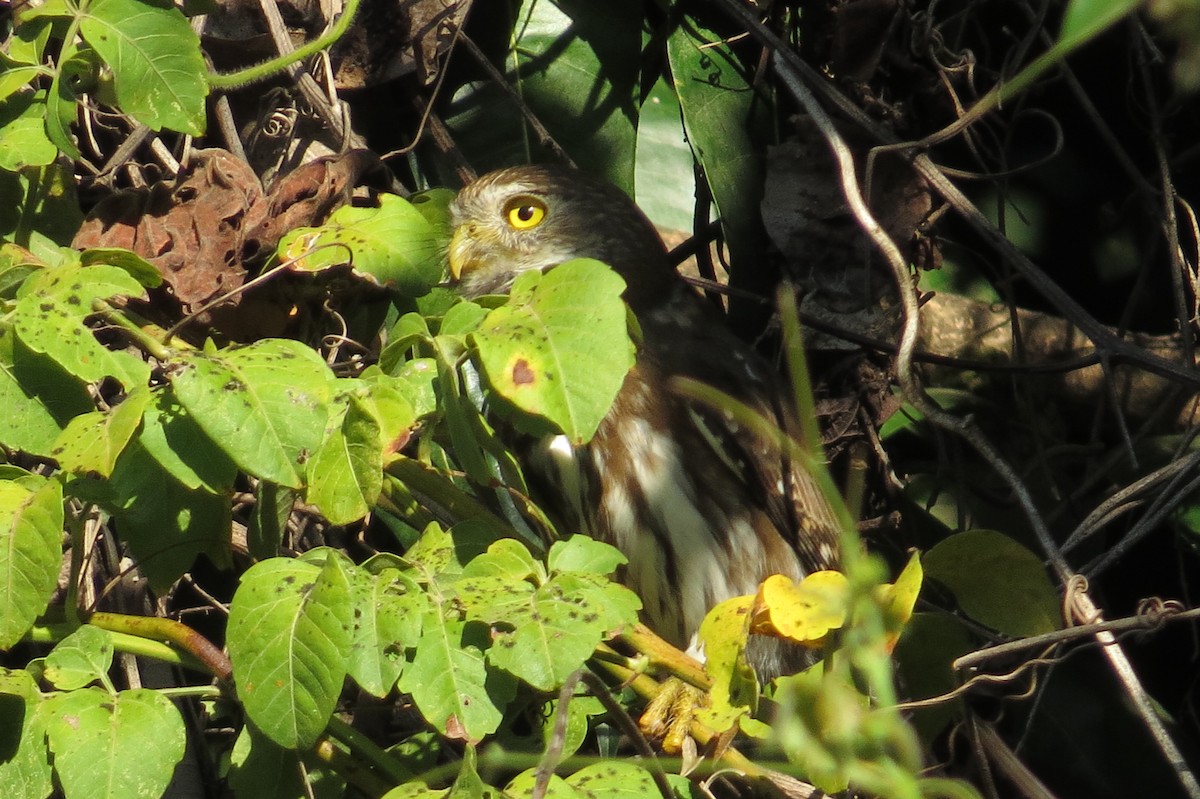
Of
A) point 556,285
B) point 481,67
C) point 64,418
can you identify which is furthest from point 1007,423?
point 64,418

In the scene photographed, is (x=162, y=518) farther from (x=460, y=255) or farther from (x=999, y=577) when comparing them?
(x=460, y=255)

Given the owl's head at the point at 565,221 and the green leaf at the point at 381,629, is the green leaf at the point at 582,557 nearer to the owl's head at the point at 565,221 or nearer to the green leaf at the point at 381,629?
the green leaf at the point at 381,629

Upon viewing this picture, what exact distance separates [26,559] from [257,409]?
1.18ft

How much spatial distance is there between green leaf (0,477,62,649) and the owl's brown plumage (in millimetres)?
1177

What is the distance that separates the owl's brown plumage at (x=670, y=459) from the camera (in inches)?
106

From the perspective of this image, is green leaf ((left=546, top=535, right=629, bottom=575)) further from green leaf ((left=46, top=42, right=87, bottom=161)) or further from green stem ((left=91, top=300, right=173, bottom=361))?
green leaf ((left=46, top=42, right=87, bottom=161))

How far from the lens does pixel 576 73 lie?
3.27 metres

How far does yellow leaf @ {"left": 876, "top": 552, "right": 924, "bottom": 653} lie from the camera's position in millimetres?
1512

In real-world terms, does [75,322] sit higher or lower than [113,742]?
higher

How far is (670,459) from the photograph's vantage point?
Answer: 8.83ft

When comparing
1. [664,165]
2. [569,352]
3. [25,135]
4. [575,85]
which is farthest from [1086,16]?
[664,165]

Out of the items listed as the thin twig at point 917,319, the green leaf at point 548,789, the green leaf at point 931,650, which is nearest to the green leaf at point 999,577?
the green leaf at point 931,650

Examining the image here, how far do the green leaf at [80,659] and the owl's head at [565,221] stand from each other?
1.64 m

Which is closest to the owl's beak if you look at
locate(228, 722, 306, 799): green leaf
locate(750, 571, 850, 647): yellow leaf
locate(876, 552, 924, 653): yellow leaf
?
locate(228, 722, 306, 799): green leaf
